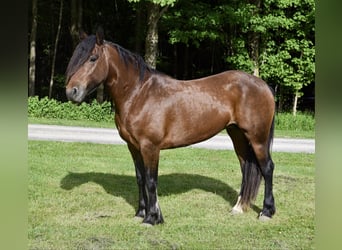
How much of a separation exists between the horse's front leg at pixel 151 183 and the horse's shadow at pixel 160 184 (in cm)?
88

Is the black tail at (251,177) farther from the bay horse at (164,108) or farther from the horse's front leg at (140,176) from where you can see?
the horse's front leg at (140,176)

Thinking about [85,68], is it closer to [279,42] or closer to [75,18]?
[279,42]

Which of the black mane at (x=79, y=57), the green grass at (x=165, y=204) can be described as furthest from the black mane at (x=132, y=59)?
the green grass at (x=165, y=204)

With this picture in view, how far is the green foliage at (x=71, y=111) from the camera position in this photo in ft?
39.7

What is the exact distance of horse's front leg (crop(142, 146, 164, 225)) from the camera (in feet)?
12.2

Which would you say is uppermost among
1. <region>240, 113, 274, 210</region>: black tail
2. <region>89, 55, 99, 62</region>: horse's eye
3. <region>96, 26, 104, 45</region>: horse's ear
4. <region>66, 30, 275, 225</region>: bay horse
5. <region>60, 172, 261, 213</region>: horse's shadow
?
<region>96, 26, 104, 45</region>: horse's ear

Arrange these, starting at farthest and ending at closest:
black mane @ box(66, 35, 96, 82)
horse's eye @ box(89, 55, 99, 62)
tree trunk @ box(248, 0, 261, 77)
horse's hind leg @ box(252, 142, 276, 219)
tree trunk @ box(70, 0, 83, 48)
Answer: tree trunk @ box(70, 0, 83, 48)
tree trunk @ box(248, 0, 261, 77)
horse's hind leg @ box(252, 142, 276, 219)
horse's eye @ box(89, 55, 99, 62)
black mane @ box(66, 35, 96, 82)

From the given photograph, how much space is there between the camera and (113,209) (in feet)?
14.6

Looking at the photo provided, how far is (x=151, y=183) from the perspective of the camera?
3795mm

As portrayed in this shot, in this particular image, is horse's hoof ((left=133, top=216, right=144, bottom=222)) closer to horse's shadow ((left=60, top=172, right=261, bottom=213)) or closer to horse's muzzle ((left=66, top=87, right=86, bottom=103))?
horse's shadow ((left=60, top=172, right=261, bottom=213))

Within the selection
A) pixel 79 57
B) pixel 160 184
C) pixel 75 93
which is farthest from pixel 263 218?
pixel 79 57

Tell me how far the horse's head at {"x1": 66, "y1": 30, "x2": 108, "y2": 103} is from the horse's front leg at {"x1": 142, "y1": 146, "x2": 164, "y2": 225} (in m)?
0.78

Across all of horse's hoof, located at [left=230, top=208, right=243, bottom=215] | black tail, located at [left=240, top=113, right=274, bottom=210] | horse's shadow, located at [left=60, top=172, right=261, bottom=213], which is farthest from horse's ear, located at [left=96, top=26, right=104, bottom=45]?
horse's hoof, located at [left=230, top=208, right=243, bottom=215]
